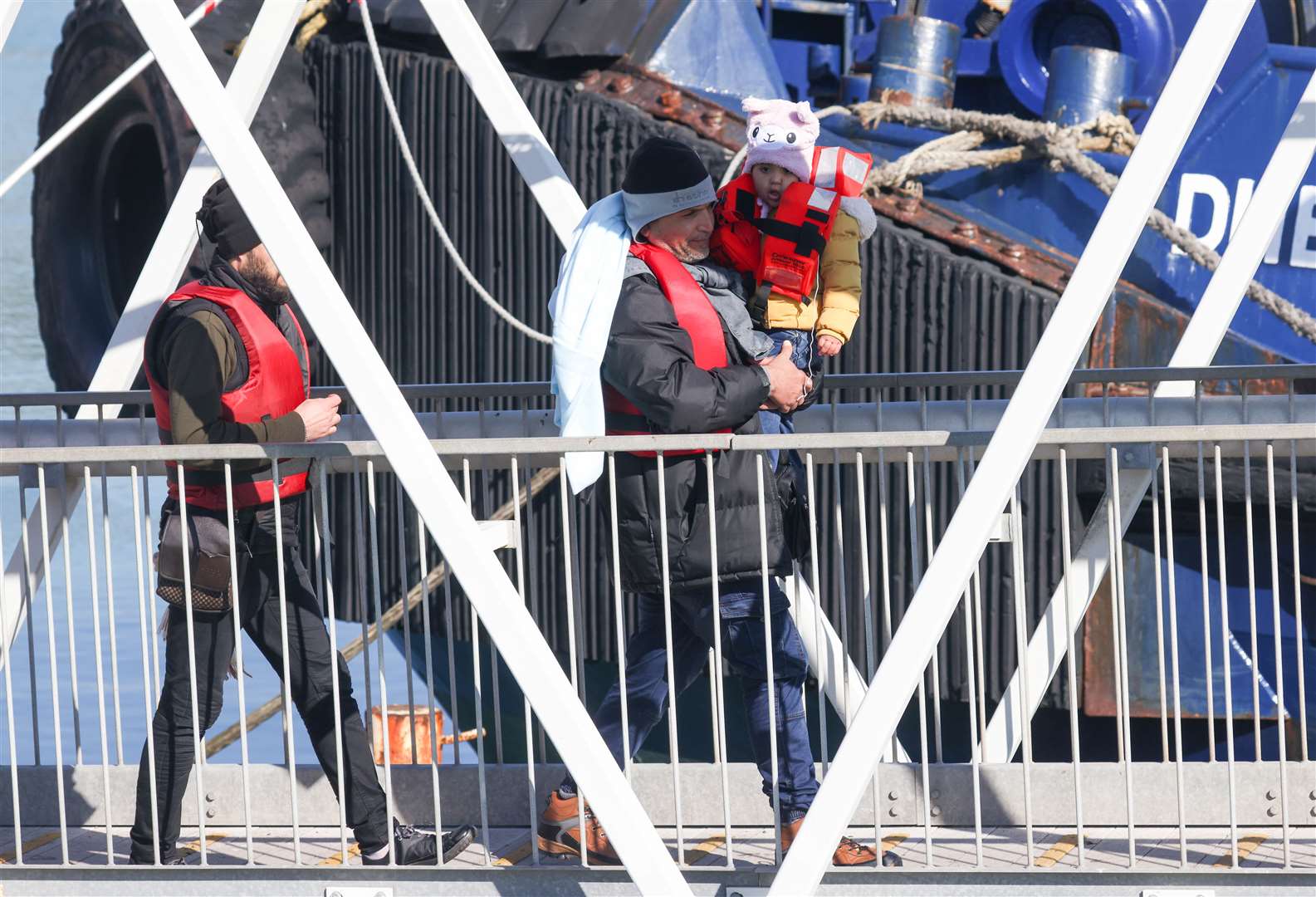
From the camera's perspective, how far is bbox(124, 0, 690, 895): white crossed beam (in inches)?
141

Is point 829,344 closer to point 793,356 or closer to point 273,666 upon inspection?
point 793,356

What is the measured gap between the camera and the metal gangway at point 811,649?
3.47m

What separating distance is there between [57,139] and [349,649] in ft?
6.78

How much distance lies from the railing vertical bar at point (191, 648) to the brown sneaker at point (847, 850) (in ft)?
4.26

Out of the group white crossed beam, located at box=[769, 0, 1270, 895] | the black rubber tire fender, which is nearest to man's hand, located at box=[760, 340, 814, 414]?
white crossed beam, located at box=[769, 0, 1270, 895]

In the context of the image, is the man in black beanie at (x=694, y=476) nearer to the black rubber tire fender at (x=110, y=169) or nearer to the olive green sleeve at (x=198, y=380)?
the olive green sleeve at (x=198, y=380)

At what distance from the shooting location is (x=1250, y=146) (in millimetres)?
6629

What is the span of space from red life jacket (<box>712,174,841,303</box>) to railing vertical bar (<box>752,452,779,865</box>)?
1.60 ft

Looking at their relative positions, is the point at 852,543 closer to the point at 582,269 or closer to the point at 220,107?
the point at 582,269

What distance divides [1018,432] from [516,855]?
5.13 feet

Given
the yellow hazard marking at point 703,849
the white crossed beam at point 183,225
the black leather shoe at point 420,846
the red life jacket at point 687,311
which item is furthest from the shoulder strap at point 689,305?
the white crossed beam at point 183,225

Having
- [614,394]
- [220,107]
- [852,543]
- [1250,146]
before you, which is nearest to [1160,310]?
[1250,146]

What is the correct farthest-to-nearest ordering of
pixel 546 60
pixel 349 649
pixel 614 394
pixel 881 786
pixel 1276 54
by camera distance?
pixel 546 60 < pixel 1276 54 < pixel 349 649 < pixel 881 786 < pixel 614 394

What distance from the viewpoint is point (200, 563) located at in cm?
390
